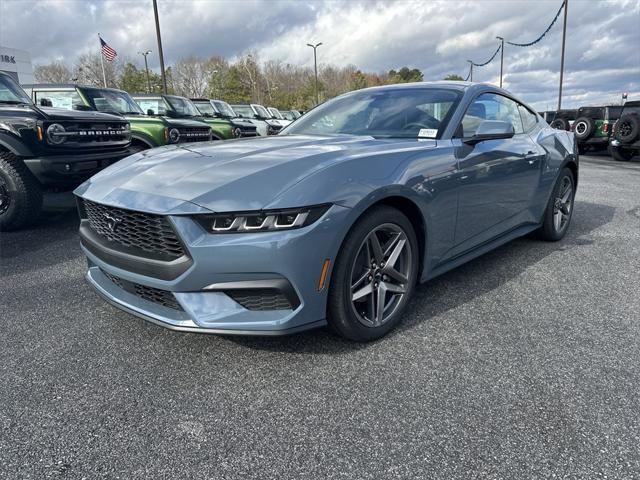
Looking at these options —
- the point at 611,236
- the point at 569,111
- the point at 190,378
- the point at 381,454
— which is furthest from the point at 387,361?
the point at 569,111

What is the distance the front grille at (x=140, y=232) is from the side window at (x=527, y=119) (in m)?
3.22

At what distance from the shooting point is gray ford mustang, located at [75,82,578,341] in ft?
6.44

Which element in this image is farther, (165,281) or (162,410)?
(165,281)

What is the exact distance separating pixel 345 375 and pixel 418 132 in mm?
1658

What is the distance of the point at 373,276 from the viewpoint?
240 centimetres

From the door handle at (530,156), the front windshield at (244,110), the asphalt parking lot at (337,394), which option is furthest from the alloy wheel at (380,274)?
the front windshield at (244,110)

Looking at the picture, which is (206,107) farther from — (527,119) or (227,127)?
(527,119)

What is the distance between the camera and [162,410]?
1887 millimetres

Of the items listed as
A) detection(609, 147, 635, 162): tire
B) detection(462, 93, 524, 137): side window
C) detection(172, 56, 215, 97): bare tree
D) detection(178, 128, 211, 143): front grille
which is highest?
detection(172, 56, 215, 97): bare tree

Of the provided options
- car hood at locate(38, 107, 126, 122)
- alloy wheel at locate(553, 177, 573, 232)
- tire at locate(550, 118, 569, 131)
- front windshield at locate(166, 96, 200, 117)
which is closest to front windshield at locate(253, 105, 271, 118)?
front windshield at locate(166, 96, 200, 117)

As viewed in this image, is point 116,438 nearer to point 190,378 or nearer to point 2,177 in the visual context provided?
point 190,378

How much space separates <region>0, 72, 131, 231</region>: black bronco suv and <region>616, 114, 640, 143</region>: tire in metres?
12.9

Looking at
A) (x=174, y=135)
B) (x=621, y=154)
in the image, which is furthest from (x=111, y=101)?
(x=621, y=154)

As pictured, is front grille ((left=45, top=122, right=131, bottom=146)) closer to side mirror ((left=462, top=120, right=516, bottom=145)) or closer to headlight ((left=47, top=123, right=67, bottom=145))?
headlight ((left=47, top=123, right=67, bottom=145))
